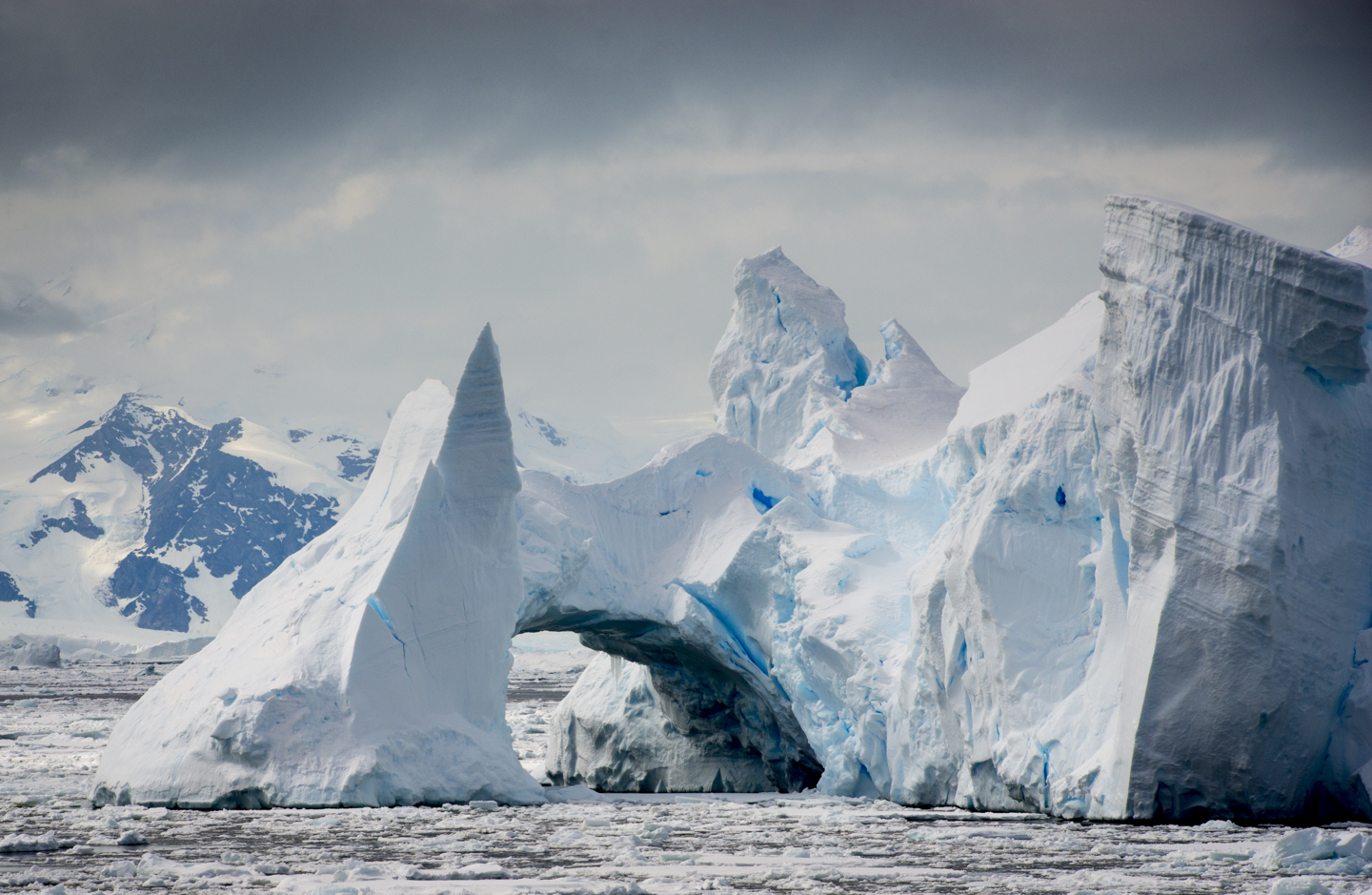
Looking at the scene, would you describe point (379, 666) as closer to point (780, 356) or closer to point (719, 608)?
point (719, 608)

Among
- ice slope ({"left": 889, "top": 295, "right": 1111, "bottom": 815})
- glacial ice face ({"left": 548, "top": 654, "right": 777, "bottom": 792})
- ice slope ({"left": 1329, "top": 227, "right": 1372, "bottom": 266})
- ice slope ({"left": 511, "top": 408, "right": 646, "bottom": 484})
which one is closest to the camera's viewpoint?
ice slope ({"left": 889, "top": 295, "right": 1111, "bottom": 815})

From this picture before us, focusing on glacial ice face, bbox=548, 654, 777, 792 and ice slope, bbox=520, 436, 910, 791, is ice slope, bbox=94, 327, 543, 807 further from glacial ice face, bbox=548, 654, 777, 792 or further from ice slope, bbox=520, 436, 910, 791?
glacial ice face, bbox=548, 654, 777, 792

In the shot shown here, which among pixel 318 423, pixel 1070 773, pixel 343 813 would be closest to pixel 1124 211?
pixel 1070 773

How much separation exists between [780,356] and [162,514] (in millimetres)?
146499

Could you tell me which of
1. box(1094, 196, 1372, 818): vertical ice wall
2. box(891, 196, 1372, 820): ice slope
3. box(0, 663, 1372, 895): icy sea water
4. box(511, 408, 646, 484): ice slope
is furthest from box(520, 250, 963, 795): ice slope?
box(511, 408, 646, 484): ice slope

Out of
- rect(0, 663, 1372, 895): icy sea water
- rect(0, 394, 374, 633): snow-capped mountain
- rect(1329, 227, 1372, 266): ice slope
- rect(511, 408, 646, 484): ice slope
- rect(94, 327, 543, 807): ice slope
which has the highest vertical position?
rect(511, 408, 646, 484): ice slope

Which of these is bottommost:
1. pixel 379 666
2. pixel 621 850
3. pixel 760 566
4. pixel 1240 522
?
pixel 621 850

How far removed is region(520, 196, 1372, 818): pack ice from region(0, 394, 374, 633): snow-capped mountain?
112 meters

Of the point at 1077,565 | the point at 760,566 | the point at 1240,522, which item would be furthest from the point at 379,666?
the point at 1240,522

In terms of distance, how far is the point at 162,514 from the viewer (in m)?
155

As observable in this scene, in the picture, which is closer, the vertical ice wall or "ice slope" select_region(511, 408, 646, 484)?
the vertical ice wall

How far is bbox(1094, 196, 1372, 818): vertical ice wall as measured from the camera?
1162cm

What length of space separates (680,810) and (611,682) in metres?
6.61

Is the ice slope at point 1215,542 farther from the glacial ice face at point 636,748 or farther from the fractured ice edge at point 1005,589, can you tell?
the glacial ice face at point 636,748
